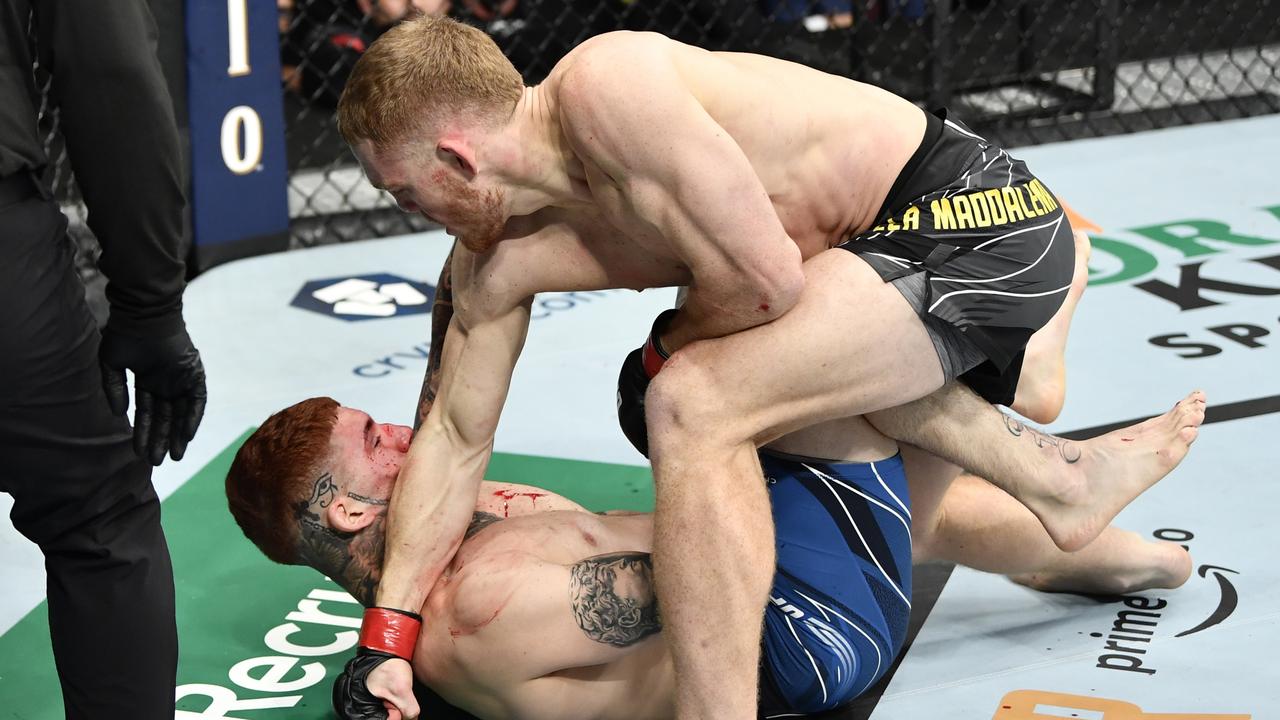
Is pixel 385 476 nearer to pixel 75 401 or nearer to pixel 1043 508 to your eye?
pixel 75 401

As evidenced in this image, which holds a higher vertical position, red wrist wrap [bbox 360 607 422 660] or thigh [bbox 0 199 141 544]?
thigh [bbox 0 199 141 544]

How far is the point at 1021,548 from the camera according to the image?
197 centimetres

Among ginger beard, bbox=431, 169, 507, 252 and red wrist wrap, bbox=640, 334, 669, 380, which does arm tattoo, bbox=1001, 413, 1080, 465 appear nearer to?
red wrist wrap, bbox=640, 334, 669, 380

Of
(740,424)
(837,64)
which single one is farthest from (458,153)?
(837,64)

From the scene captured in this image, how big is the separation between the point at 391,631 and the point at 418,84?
2.02 ft

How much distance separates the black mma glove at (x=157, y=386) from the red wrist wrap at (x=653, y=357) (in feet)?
1.83

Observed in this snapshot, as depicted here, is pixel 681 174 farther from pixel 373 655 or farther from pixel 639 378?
pixel 373 655

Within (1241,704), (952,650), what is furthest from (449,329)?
(1241,704)

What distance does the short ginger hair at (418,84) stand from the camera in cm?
159

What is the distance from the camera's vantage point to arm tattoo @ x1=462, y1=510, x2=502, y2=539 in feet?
6.08

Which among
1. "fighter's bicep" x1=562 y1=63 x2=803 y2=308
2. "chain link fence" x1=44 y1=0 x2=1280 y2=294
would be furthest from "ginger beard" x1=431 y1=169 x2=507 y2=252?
"chain link fence" x1=44 y1=0 x2=1280 y2=294

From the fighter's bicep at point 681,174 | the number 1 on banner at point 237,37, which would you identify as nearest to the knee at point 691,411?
the fighter's bicep at point 681,174

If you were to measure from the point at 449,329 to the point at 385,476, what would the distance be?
0.65 ft

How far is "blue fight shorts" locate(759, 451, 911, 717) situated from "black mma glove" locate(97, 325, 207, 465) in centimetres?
68
